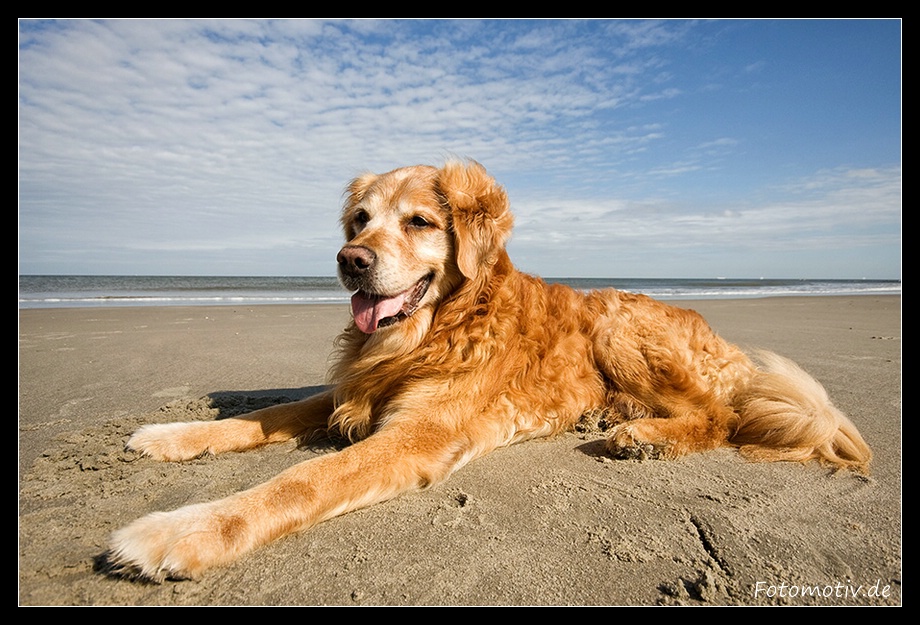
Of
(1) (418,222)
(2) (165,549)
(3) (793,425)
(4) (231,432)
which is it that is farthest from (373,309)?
(3) (793,425)

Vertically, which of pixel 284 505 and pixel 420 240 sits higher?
pixel 420 240

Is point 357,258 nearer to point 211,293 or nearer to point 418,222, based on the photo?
point 418,222

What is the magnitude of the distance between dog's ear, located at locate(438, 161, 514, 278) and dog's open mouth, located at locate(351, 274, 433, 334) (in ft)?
1.18

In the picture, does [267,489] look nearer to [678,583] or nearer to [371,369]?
[371,369]

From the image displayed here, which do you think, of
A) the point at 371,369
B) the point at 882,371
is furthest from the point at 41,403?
the point at 882,371

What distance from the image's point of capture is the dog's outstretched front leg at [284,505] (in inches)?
67.4

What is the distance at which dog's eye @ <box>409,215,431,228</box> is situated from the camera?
320 centimetres

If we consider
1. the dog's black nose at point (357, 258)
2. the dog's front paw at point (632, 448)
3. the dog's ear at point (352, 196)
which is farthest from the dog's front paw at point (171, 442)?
the dog's front paw at point (632, 448)

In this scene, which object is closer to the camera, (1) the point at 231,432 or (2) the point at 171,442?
(2) the point at 171,442

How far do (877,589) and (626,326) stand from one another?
2049 mm

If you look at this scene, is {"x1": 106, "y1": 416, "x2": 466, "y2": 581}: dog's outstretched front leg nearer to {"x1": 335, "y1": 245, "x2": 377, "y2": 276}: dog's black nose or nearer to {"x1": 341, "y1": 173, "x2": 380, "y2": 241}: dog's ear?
{"x1": 335, "y1": 245, "x2": 377, "y2": 276}: dog's black nose

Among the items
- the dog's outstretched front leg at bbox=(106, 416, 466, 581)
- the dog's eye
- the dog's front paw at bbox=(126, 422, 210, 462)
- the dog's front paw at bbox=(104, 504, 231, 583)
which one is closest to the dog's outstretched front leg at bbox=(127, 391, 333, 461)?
the dog's front paw at bbox=(126, 422, 210, 462)

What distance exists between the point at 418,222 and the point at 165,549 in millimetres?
2142

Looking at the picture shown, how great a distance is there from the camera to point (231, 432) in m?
2.94
